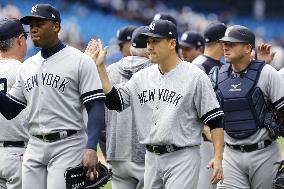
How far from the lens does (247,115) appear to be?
7.11 m

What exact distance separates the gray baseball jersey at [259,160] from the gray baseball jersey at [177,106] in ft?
3.06

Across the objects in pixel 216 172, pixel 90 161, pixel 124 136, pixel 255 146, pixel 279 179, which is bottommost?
pixel 279 179

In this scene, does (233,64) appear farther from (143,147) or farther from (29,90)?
(29,90)

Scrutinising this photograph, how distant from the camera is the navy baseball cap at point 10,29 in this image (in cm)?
697

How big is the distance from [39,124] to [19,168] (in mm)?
955

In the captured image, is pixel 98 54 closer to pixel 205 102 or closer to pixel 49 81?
pixel 49 81

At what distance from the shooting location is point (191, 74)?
6262mm

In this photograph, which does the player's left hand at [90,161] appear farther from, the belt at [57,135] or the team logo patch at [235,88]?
the team logo patch at [235,88]

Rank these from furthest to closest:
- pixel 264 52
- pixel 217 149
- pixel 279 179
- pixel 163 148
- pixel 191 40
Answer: pixel 191 40, pixel 264 52, pixel 279 179, pixel 163 148, pixel 217 149

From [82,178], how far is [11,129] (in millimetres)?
1302

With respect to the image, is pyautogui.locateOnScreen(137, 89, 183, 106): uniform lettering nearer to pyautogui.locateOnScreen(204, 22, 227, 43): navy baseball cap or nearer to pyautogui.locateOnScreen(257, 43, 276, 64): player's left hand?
pyautogui.locateOnScreen(257, 43, 276, 64): player's left hand

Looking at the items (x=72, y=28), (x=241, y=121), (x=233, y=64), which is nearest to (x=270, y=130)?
(x=241, y=121)

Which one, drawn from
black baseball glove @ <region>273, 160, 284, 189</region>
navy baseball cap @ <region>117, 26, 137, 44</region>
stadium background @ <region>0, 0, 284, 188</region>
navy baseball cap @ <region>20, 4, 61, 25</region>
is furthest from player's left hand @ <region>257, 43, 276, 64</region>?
stadium background @ <region>0, 0, 284, 188</region>

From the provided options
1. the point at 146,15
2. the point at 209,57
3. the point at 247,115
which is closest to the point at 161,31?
the point at 247,115
